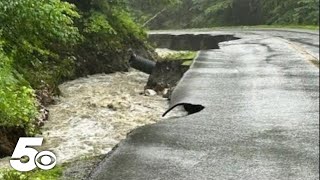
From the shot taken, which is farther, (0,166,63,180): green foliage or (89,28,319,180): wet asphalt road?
(89,28,319,180): wet asphalt road

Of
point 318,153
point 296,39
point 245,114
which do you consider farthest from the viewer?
point 296,39

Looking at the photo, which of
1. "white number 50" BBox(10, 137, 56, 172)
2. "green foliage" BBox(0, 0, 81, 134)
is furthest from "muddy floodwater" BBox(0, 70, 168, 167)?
"white number 50" BBox(10, 137, 56, 172)

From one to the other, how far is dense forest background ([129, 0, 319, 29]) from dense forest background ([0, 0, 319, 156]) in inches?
6.7

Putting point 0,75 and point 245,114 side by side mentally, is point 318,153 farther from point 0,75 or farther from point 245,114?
point 0,75

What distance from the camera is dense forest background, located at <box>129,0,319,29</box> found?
3512 cm

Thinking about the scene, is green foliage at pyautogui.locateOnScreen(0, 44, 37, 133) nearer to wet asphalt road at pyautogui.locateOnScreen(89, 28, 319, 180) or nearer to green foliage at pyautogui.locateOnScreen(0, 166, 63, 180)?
wet asphalt road at pyautogui.locateOnScreen(89, 28, 319, 180)

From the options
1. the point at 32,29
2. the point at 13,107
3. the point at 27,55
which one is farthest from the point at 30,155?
the point at 27,55

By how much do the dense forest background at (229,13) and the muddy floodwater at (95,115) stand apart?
15.6 m

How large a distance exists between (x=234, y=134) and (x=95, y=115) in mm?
3738

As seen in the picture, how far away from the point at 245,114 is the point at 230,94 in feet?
5.83

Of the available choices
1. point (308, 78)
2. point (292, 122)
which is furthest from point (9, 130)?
point (308, 78)

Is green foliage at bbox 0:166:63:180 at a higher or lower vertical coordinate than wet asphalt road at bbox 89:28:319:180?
higher

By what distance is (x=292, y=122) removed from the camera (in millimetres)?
8211

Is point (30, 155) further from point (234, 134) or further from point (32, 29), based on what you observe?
point (32, 29)
